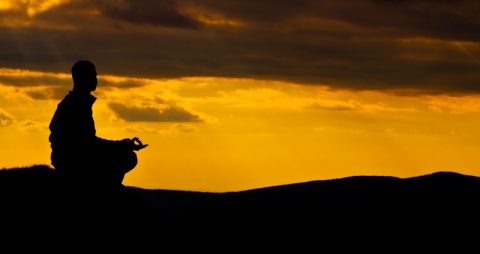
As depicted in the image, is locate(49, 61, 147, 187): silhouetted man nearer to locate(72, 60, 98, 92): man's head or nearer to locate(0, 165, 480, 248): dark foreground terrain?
locate(72, 60, 98, 92): man's head

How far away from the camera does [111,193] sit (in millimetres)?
24625

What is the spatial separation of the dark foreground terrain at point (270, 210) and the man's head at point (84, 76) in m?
2.27

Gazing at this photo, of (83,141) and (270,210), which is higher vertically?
(270,210)

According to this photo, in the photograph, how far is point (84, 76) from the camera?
2391 cm

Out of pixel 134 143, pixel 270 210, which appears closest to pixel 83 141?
pixel 134 143

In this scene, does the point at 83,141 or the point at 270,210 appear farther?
the point at 270,210

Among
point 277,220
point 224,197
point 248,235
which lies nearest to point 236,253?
point 248,235

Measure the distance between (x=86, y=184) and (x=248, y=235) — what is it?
618cm

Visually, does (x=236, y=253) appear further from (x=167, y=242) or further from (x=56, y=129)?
(x=56, y=129)

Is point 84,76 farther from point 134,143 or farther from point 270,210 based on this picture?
point 270,210

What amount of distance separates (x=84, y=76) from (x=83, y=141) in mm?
1406

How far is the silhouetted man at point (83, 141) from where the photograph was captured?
2392cm

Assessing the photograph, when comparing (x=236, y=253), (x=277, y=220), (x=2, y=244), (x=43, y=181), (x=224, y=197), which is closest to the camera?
(x=2, y=244)

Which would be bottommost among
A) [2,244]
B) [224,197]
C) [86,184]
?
[2,244]
